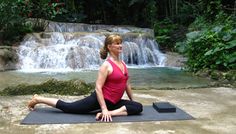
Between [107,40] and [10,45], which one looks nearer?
[107,40]

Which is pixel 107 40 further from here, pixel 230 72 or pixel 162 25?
pixel 162 25

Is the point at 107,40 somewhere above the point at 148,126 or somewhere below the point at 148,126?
above

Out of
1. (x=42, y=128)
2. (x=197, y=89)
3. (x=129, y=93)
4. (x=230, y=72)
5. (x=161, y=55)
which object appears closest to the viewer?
(x=42, y=128)

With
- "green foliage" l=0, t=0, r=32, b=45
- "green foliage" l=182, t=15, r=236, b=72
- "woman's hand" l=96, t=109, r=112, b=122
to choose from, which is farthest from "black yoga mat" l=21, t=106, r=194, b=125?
"green foliage" l=0, t=0, r=32, b=45

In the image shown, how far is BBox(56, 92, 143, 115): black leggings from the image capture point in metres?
3.97

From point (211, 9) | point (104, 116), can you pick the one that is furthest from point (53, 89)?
point (211, 9)

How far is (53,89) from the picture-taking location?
5.39 metres

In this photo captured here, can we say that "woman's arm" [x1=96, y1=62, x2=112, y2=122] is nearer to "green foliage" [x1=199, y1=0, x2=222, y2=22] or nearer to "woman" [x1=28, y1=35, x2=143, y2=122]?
"woman" [x1=28, y1=35, x2=143, y2=122]

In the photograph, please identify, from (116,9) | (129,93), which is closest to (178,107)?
(129,93)

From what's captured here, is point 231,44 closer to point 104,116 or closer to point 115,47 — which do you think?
point 115,47

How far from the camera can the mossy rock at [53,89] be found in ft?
17.1

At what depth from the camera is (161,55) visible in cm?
1227

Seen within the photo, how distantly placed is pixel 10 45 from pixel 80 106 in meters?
7.92

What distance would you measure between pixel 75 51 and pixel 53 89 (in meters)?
5.53
